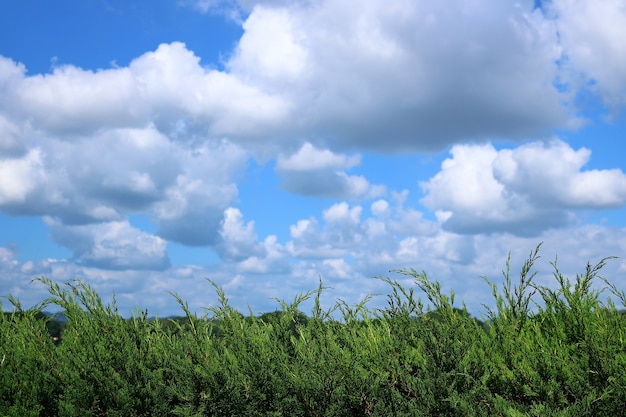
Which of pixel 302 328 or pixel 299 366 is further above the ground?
pixel 302 328

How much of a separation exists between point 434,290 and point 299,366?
1.84 meters

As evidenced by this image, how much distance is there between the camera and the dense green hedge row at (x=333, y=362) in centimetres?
589

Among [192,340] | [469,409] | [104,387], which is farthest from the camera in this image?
[192,340]

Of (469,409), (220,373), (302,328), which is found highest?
(302,328)

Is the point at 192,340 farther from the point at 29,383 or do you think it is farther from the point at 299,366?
the point at 29,383

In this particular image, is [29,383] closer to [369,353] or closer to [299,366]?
[299,366]

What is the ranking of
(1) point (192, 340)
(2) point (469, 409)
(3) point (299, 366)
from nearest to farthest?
(2) point (469, 409), (3) point (299, 366), (1) point (192, 340)

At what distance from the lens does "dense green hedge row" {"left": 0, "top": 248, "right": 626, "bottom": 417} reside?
19.3 ft

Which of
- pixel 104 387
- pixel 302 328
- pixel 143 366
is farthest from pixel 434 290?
pixel 104 387

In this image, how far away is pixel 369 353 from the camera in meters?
6.64

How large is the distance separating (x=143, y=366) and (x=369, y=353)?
2721mm

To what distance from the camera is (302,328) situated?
742 cm

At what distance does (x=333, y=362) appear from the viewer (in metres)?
6.44

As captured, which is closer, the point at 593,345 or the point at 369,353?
the point at 593,345
